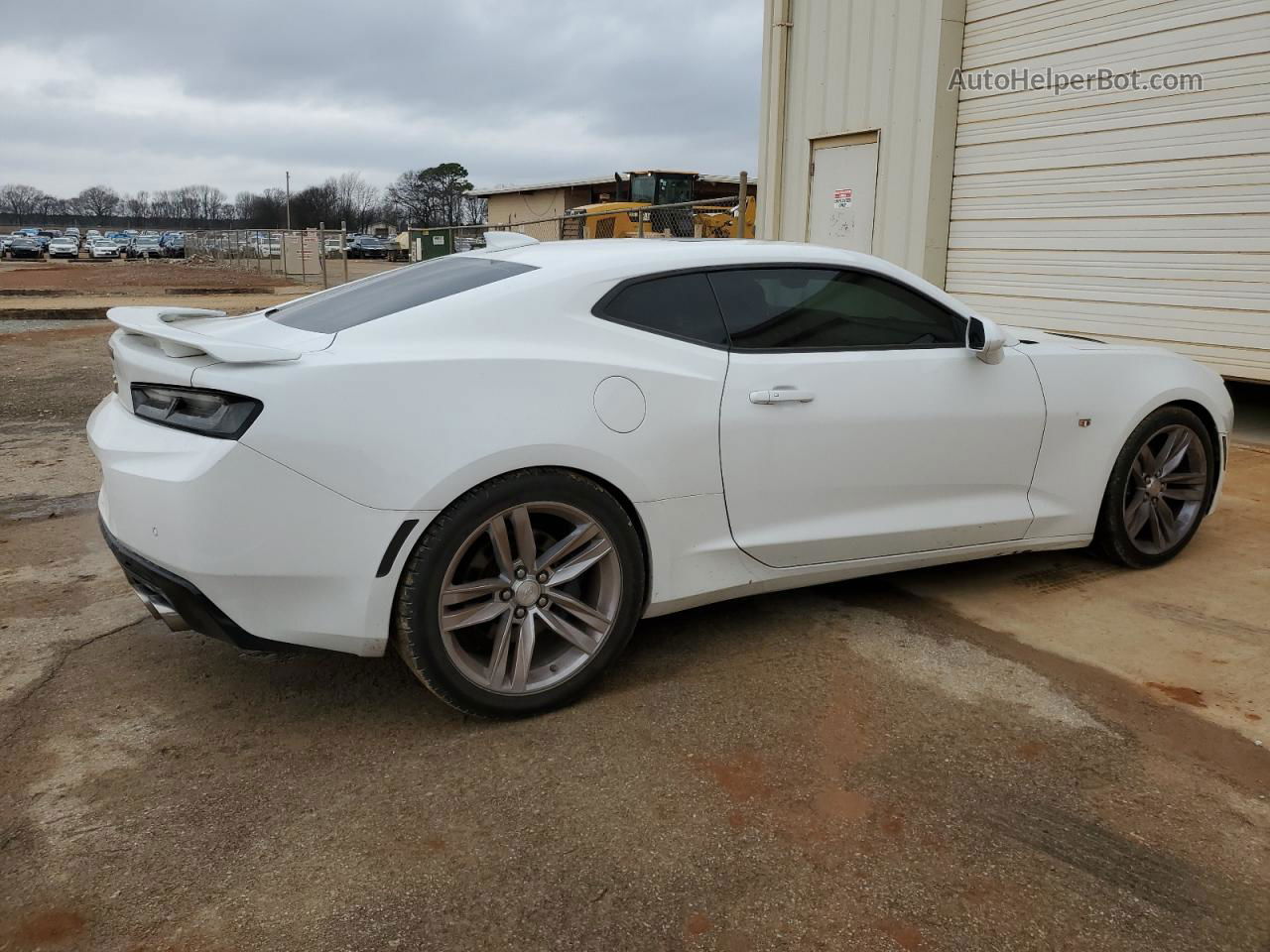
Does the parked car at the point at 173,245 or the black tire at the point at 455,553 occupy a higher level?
the parked car at the point at 173,245

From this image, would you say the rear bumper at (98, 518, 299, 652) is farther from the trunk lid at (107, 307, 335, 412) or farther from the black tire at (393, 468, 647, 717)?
the trunk lid at (107, 307, 335, 412)

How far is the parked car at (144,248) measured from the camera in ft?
206

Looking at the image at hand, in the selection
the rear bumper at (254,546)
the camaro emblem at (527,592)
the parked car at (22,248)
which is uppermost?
the parked car at (22,248)

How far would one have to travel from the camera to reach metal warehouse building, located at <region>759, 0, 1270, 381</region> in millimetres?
7645

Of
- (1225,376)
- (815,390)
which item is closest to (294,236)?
(1225,376)

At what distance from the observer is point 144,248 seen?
6319 cm

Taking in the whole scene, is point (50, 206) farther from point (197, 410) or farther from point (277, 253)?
point (197, 410)

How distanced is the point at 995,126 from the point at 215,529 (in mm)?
8885

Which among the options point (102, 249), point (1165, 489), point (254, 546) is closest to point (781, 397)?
point (254, 546)

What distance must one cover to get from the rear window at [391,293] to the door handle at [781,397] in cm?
85

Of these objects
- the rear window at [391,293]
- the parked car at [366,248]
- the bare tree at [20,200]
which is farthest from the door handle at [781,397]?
the bare tree at [20,200]

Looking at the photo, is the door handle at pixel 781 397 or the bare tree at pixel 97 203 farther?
the bare tree at pixel 97 203

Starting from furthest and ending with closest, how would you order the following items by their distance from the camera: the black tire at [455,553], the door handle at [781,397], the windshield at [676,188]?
the windshield at [676,188] < the door handle at [781,397] < the black tire at [455,553]

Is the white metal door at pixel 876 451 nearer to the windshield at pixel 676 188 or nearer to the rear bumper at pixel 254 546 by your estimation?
the rear bumper at pixel 254 546
